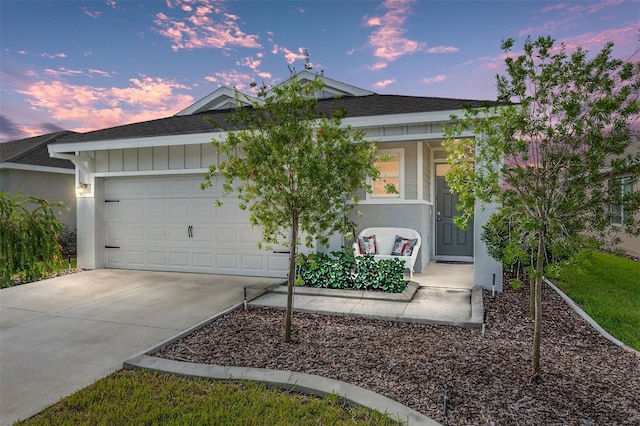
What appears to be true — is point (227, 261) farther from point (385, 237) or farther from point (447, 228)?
point (447, 228)

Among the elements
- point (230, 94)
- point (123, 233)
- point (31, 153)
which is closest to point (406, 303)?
point (123, 233)

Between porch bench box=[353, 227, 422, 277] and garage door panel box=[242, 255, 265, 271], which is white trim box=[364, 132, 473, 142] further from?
garage door panel box=[242, 255, 265, 271]

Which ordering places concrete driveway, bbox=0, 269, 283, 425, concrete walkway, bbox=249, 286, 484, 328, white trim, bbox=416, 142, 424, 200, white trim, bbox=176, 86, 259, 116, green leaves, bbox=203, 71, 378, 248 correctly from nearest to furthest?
1. concrete driveway, bbox=0, 269, 283, 425
2. green leaves, bbox=203, 71, 378, 248
3. concrete walkway, bbox=249, 286, 484, 328
4. white trim, bbox=416, 142, 424, 200
5. white trim, bbox=176, 86, 259, 116

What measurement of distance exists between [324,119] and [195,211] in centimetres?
524

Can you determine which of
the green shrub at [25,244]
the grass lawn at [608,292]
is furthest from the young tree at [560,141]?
the green shrub at [25,244]

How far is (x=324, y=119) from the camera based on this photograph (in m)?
3.81

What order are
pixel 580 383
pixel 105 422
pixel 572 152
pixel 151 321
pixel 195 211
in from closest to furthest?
pixel 105 422
pixel 572 152
pixel 580 383
pixel 151 321
pixel 195 211

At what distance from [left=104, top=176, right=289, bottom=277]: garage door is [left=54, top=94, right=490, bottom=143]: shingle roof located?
3.50ft

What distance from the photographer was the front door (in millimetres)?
9281

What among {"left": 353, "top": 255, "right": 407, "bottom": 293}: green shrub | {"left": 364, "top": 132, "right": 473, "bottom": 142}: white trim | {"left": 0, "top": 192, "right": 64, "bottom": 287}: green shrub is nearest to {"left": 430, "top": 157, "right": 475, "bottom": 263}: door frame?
{"left": 364, "top": 132, "right": 473, "bottom": 142}: white trim

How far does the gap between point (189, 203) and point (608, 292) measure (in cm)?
865

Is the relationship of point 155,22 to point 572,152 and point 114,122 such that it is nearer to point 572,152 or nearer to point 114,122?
point 114,122

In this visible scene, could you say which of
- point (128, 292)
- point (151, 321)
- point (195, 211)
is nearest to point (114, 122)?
point (195, 211)

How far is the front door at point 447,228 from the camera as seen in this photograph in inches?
365
